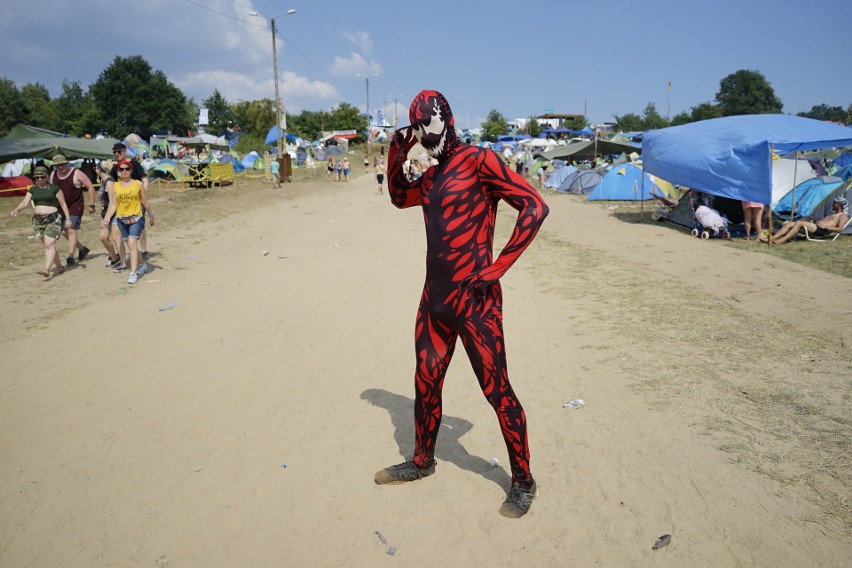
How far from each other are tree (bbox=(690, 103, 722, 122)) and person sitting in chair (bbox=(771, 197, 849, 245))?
71.1 m

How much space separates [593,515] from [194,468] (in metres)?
2.41

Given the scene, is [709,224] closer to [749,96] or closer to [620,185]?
[620,185]

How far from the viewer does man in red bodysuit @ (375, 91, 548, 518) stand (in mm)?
2855

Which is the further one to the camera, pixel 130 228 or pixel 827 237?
pixel 827 237

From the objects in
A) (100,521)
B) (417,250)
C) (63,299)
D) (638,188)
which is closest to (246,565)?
(100,521)

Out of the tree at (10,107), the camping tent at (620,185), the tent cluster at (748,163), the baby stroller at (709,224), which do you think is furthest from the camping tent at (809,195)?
the tree at (10,107)

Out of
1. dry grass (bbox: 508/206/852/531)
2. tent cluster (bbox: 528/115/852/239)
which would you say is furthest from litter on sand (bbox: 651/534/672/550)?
tent cluster (bbox: 528/115/852/239)

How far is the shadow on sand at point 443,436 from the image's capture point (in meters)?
3.52

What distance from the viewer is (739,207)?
13.4 meters

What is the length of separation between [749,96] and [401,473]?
99.6 meters

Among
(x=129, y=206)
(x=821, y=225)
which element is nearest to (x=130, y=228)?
(x=129, y=206)

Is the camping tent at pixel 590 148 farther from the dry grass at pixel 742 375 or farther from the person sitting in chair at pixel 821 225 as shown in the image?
the dry grass at pixel 742 375

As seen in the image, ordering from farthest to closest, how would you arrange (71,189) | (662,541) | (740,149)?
(740,149) → (71,189) → (662,541)

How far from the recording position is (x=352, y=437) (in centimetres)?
396
